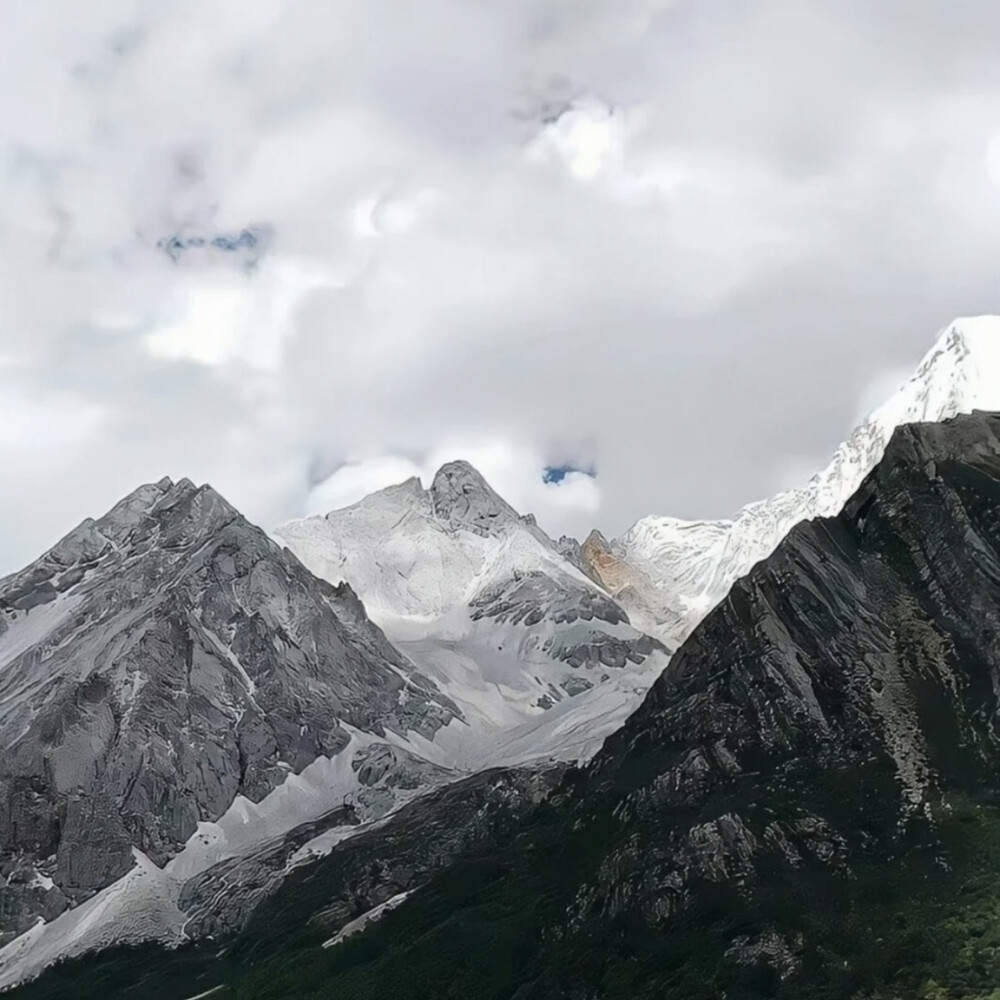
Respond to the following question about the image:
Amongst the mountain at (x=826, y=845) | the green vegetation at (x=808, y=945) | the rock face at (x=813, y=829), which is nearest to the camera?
the green vegetation at (x=808, y=945)

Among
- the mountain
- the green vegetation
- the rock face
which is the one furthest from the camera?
the rock face

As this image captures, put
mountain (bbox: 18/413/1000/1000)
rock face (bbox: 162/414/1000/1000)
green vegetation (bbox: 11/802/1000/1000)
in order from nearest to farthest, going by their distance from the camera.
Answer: green vegetation (bbox: 11/802/1000/1000)
mountain (bbox: 18/413/1000/1000)
rock face (bbox: 162/414/1000/1000)

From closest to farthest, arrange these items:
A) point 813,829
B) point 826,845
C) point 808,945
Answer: point 808,945
point 826,845
point 813,829

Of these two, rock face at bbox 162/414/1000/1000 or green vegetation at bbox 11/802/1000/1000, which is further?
rock face at bbox 162/414/1000/1000

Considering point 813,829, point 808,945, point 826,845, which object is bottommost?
point 808,945

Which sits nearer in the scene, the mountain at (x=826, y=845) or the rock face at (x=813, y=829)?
the mountain at (x=826, y=845)

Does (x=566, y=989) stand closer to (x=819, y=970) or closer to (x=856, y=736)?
(x=819, y=970)

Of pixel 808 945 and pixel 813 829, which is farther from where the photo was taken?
pixel 813 829

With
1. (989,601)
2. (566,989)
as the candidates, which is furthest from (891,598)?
(566,989)

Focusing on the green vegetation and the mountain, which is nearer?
the green vegetation

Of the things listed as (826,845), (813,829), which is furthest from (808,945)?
(813,829)

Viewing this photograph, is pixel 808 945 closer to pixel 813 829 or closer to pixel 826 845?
pixel 826 845
